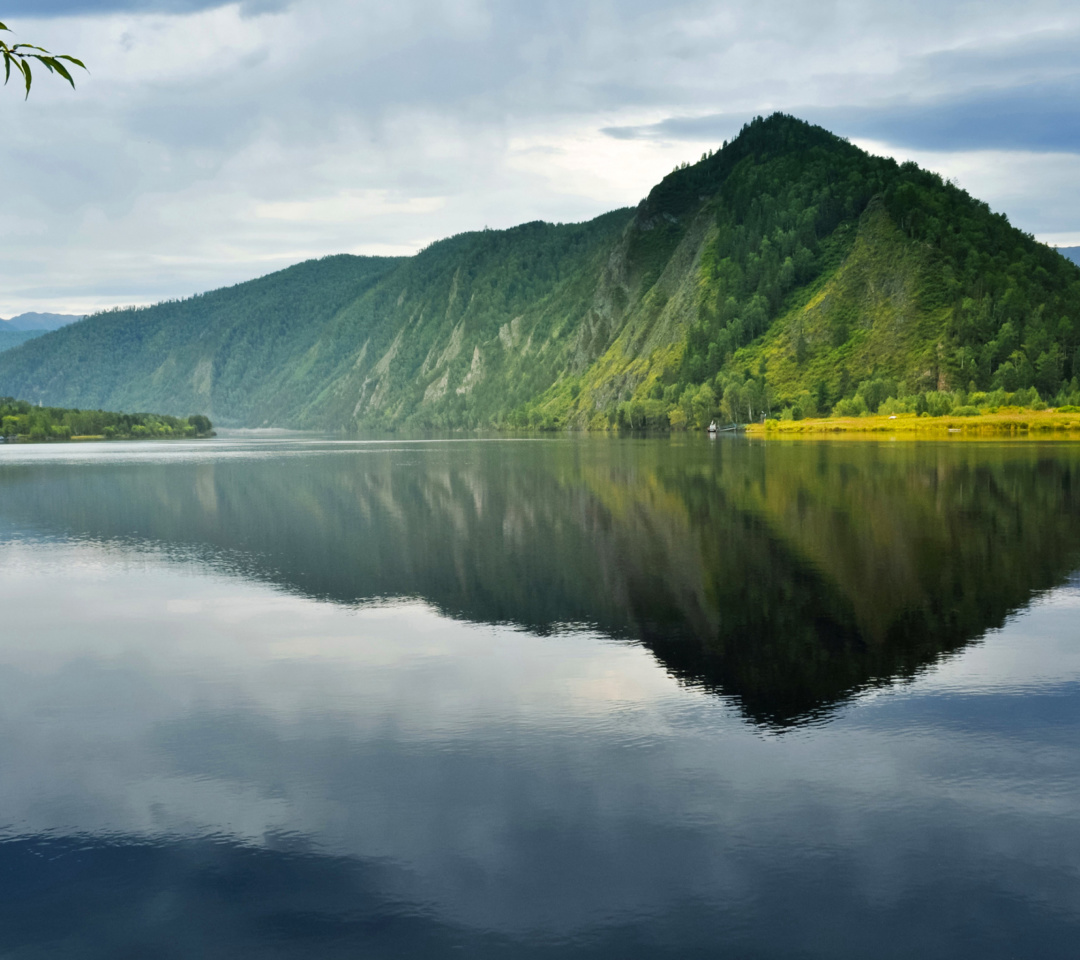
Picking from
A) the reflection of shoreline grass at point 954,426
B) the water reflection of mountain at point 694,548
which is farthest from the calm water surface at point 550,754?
the reflection of shoreline grass at point 954,426

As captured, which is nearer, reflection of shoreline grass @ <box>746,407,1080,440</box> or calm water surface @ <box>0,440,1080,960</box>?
calm water surface @ <box>0,440,1080,960</box>

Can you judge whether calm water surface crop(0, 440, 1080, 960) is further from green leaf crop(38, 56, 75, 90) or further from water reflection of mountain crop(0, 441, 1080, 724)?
green leaf crop(38, 56, 75, 90)

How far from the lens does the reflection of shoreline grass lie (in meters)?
147

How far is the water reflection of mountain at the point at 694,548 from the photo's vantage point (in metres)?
19.8

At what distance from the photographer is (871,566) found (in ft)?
92.1

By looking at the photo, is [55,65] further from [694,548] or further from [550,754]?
[694,548]

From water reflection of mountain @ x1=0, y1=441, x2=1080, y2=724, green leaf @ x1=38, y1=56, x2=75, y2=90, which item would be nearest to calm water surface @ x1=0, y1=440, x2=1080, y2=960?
water reflection of mountain @ x1=0, y1=441, x2=1080, y2=724

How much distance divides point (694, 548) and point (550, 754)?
62.5 ft

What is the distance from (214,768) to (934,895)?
8.82 meters

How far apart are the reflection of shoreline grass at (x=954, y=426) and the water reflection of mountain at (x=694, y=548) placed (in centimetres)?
8275

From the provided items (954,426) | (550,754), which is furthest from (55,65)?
(954,426)

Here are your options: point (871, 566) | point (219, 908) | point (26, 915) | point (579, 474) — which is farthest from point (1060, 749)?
point (579, 474)

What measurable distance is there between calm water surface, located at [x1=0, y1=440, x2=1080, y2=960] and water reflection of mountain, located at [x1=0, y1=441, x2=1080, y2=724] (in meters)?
0.19

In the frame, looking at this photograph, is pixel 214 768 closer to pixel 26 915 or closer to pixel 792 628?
pixel 26 915
